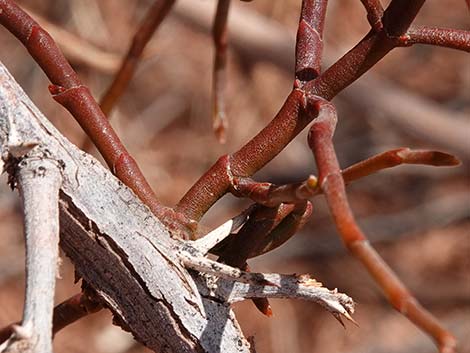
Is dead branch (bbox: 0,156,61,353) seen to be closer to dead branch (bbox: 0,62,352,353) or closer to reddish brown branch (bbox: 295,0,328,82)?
dead branch (bbox: 0,62,352,353)

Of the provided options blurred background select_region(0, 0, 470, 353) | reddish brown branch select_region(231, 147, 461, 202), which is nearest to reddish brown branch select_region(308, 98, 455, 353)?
reddish brown branch select_region(231, 147, 461, 202)

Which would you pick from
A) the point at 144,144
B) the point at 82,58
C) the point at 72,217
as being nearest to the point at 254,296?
the point at 72,217

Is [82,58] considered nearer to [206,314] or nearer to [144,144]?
[206,314]

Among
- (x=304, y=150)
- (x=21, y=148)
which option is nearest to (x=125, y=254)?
(x=21, y=148)

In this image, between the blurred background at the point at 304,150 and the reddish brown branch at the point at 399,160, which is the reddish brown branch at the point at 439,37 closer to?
the reddish brown branch at the point at 399,160

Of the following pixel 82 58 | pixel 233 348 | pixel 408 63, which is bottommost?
pixel 233 348

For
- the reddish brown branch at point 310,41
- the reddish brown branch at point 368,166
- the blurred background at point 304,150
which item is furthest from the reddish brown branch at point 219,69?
the blurred background at point 304,150
